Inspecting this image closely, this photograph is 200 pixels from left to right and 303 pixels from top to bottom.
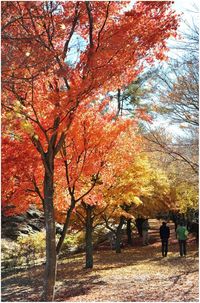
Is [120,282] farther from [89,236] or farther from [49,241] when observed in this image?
[49,241]

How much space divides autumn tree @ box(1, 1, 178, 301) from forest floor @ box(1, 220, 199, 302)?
8.44ft

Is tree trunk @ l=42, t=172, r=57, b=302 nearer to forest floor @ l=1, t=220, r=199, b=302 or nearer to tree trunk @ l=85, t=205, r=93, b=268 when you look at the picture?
forest floor @ l=1, t=220, r=199, b=302

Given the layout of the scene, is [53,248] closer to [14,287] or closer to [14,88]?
[14,88]

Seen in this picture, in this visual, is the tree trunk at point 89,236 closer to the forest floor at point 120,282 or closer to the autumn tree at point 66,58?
the forest floor at point 120,282

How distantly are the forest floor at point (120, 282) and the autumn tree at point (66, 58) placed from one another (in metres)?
2.57

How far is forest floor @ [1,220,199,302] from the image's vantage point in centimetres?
1018

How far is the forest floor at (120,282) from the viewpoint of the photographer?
1018 centimetres

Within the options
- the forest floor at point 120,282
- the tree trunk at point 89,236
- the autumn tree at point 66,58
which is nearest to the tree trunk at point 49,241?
the autumn tree at point 66,58

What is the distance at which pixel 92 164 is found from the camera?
9875 mm

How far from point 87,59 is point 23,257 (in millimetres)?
14898

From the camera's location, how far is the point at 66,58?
860cm

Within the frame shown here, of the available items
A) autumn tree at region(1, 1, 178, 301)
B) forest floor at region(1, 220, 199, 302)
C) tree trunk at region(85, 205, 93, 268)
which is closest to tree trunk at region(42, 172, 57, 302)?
autumn tree at region(1, 1, 178, 301)

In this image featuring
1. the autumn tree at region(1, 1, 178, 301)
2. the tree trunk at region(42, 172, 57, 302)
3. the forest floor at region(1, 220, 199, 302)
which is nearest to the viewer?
the autumn tree at region(1, 1, 178, 301)

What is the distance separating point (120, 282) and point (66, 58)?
Answer: 23.9ft
